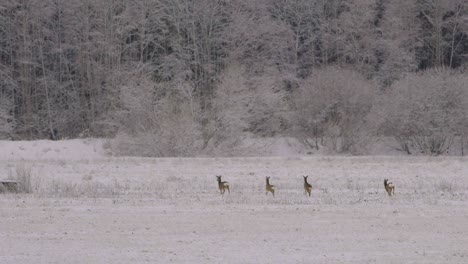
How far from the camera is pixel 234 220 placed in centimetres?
1550

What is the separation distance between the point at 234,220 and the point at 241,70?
3358 centimetres

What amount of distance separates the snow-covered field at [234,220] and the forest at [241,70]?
19277mm

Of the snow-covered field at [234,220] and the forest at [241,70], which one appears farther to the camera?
the forest at [241,70]

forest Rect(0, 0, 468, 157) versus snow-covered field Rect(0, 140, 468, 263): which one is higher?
forest Rect(0, 0, 468, 157)

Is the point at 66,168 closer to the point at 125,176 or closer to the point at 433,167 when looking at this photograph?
the point at 125,176

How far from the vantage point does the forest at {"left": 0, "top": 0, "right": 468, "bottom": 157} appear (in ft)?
150

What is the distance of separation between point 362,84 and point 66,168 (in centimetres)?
2561

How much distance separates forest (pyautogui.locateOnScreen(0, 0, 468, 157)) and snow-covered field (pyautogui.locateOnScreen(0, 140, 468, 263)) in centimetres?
1928

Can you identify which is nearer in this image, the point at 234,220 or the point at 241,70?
the point at 234,220

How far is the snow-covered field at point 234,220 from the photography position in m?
12.2

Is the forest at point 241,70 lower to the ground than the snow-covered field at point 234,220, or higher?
higher

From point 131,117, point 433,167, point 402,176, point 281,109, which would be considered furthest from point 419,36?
point 402,176

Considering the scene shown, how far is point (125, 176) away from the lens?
2588cm

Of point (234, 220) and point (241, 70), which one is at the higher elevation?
point (241, 70)
